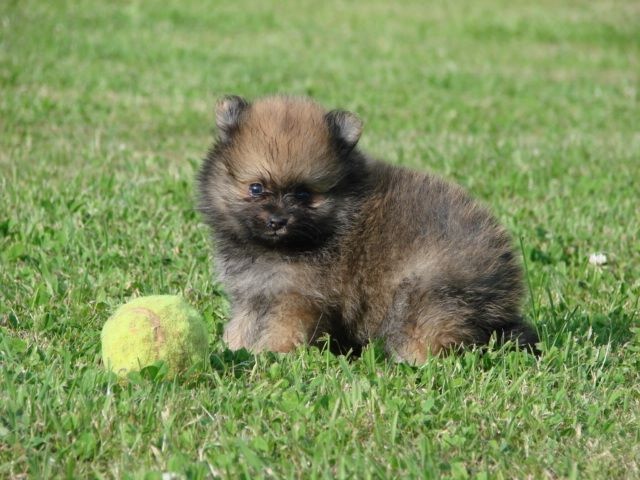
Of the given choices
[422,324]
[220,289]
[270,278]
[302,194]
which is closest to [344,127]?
[302,194]

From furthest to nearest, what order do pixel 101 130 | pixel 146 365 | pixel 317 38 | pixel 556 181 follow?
1. pixel 317 38
2. pixel 101 130
3. pixel 556 181
4. pixel 146 365

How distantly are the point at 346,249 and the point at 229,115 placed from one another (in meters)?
0.86

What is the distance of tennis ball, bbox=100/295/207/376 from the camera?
3.88m

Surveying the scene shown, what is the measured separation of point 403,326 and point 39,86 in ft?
24.5

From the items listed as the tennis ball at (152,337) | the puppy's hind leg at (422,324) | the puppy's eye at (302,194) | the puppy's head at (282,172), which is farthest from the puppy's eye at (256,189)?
the puppy's hind leg at (422,324)

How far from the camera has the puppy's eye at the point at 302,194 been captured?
170 inches

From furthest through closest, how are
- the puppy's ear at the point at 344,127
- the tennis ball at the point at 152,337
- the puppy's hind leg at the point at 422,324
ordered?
the puppy's ear at the point at 344,127
the puppy's hind leg at the point at 422,324
the tennis ball at the point at 152,337

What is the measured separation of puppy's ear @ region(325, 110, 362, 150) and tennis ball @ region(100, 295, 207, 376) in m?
1.10

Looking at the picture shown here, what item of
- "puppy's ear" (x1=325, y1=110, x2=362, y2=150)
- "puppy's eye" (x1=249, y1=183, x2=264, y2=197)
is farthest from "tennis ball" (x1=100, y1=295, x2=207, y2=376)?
"puppy's ear" (x1=325, y1=110, x2=362, y2=150)

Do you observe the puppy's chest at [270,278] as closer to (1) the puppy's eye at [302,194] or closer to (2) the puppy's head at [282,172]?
(2) the puppy's head at [282,172]

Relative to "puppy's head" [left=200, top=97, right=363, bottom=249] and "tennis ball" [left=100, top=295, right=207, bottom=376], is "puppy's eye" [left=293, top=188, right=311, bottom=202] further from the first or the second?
"tennis ball" [left=100, top=295, right=207, bottom=376]

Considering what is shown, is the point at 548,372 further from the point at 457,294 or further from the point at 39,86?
the point at 39,86

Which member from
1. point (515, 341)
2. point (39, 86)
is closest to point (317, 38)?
point (39, 86)

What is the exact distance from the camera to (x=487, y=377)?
13.3 ft
